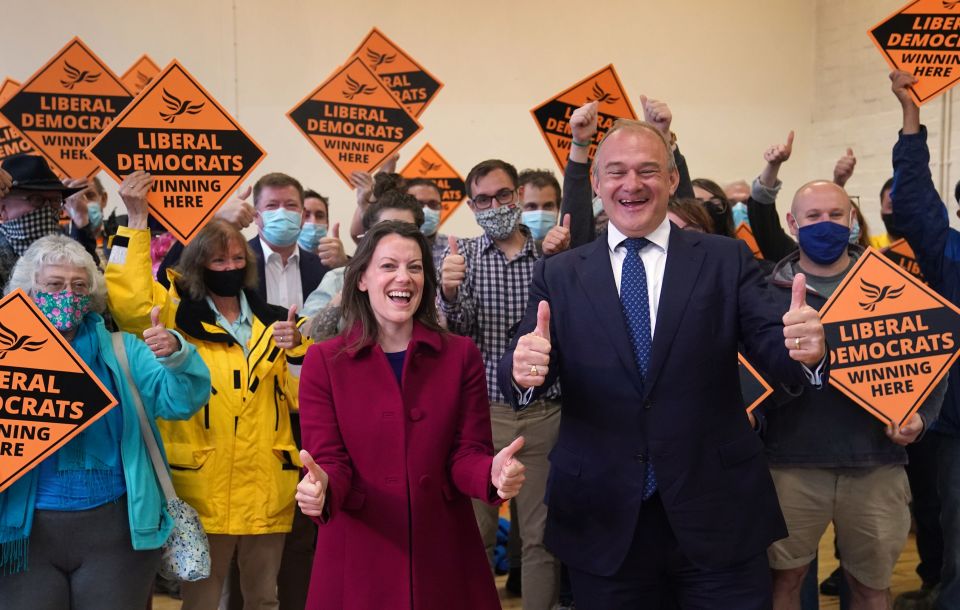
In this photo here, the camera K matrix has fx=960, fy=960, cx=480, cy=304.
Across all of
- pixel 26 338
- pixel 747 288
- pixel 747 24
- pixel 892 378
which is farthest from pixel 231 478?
pixel 747 24

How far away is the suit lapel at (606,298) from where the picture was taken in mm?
2395

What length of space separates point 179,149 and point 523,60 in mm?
5504

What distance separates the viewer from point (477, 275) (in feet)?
12.8

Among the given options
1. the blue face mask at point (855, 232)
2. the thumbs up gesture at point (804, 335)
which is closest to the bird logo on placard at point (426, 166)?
the blue face mask at point (855, 232)

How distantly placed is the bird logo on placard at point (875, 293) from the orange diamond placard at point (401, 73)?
10.2 feet

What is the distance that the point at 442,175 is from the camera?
735 cm

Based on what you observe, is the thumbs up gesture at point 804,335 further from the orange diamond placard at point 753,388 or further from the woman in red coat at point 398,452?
the orange diamond placard at point 753,388

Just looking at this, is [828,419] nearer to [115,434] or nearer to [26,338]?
[115,434]

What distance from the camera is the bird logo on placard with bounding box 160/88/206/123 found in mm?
3686

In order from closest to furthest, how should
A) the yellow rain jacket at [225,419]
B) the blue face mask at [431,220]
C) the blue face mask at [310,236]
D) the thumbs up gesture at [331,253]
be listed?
the yellow rain jacket at [225,419]
the thumbs up gesture at [331,253]
the blue face mask at [431,220]
the blue face mask at [310,236]

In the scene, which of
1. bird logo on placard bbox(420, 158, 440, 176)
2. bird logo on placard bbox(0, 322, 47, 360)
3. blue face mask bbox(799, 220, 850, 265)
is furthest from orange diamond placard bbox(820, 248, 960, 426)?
bird logo on placard bbox(420, 158, 440, 176)

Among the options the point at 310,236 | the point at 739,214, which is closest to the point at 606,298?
the point at 310,236

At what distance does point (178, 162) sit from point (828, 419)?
2.58 m

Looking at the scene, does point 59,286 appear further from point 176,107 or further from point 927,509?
point 927,509
